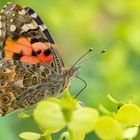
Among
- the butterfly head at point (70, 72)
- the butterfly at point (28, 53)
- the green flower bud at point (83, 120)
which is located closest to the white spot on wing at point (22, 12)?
the butterfly at point (28, 53)

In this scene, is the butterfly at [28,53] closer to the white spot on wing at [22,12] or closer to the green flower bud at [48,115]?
the white spot on wing at [22,12]

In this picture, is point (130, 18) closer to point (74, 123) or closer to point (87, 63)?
point (87, 63)

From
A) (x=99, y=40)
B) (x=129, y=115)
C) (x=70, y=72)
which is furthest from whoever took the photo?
(x=99, y=40)

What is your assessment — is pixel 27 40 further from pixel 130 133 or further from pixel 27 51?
pixel 130 133

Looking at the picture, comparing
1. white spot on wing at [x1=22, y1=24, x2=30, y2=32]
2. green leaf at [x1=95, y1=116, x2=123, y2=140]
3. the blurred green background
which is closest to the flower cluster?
green leaf at [x1=95, y1=116, x2=123, y2=140]

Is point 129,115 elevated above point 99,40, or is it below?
above

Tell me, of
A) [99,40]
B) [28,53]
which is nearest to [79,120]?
[28,53]

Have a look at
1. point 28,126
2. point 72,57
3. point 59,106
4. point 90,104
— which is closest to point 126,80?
point 90,104
